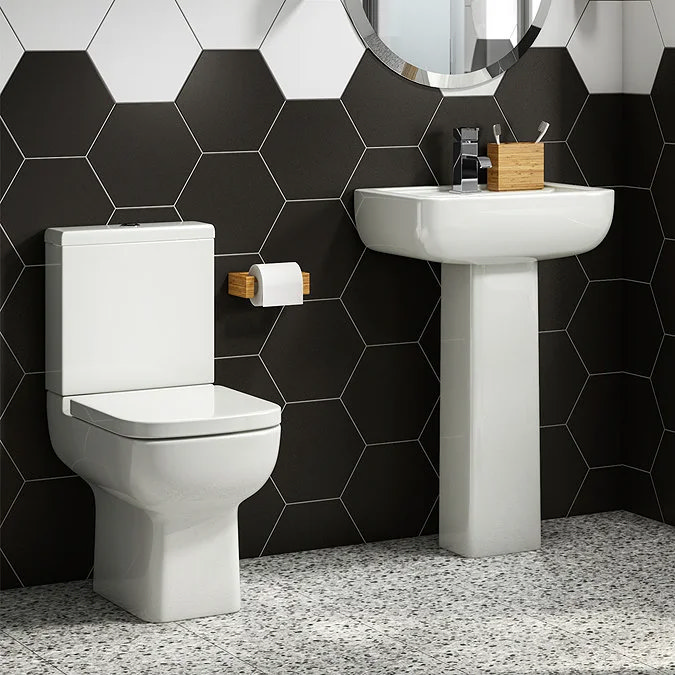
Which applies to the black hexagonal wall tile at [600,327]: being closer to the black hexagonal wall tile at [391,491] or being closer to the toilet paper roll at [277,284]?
the black hexagonal wall tile at [391,491]

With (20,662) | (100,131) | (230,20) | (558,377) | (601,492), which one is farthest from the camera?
(601,492)

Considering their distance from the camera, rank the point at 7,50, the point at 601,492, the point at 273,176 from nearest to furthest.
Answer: the point at 7,50 → the point at 273,176 → the point at 601,492

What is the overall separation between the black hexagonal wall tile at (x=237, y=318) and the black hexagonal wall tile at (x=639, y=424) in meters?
1.17

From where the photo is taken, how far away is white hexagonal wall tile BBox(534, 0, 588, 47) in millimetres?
3863

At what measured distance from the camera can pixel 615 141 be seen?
13.2 feet

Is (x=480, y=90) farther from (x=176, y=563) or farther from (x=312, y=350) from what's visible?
(x=176, y=563)

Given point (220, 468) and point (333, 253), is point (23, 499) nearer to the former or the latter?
point (220, 468)

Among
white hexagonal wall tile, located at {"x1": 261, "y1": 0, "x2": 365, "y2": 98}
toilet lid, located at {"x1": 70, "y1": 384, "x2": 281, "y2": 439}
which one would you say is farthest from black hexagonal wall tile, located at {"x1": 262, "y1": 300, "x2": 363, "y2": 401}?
white hexagonal wall tile, located at {"x1": 261, "y1": 0, "x2": 365, "y2": 98}

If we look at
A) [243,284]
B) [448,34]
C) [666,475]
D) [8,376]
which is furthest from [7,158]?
[666,475]

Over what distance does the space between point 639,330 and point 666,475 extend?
431 millimetres

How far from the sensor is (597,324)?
4043 millimetres

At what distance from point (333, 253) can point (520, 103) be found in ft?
2.34

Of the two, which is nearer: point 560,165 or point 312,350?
point 312,350

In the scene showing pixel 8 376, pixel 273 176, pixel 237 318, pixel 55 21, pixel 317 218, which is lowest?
pixel 8 376
